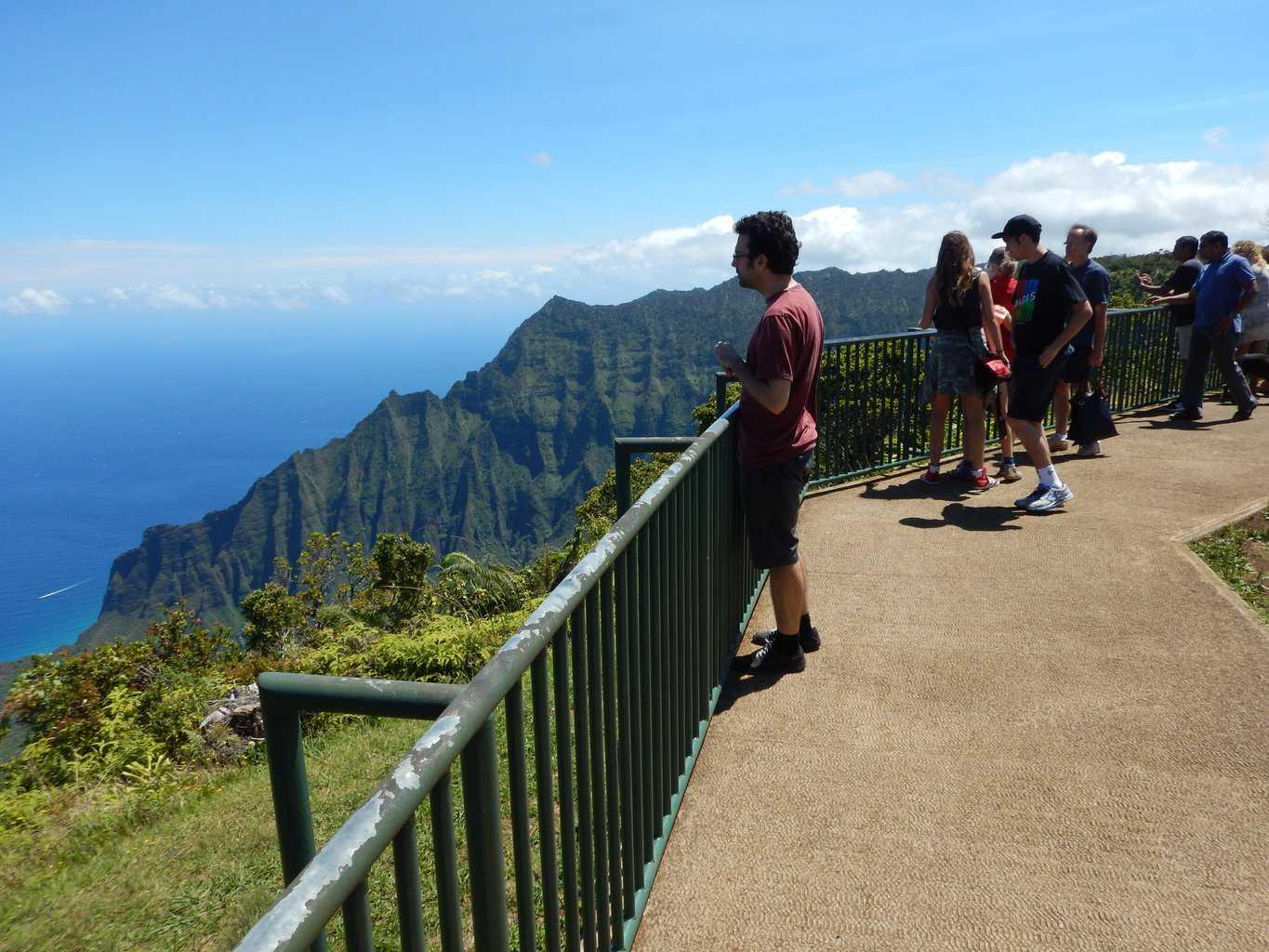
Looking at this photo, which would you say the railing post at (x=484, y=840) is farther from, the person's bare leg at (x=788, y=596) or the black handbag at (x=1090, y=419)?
the black handbag at (x=1090, y=419)

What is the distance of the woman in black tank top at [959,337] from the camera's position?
6.97 metres

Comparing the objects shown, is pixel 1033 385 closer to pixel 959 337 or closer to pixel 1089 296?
pixel 959 337

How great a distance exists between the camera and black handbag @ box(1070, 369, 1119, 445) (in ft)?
28.6

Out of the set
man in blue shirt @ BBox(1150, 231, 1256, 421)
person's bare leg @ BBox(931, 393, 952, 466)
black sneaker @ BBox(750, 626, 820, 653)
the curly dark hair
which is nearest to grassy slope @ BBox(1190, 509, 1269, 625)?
person's bare leg @ BBox(931, 393, 952, 466)

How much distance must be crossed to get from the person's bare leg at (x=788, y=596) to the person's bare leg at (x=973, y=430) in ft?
12.0

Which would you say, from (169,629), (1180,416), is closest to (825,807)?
(1180,416)

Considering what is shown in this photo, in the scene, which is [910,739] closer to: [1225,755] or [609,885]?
[1225,755]

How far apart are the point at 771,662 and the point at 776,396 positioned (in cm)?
151

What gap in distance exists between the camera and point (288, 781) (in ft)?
4.86

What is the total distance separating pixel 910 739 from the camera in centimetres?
395

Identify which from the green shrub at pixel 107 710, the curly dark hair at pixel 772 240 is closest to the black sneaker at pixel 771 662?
the curly dark hair at pixel 772 240

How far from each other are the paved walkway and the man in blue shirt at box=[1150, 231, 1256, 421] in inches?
197

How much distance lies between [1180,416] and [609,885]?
1052cm

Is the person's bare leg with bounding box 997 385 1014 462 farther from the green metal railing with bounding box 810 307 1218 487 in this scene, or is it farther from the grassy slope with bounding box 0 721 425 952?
the grassy slope with bounding box 0 721 425 952
